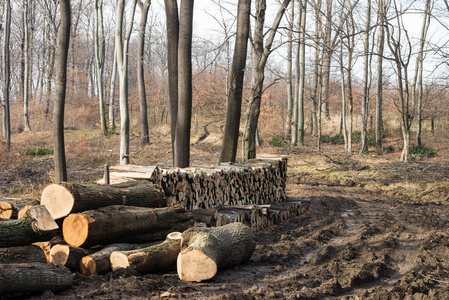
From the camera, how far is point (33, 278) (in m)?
4.10

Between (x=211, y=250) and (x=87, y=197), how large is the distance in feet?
6.31

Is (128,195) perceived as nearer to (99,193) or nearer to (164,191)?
(99,193)

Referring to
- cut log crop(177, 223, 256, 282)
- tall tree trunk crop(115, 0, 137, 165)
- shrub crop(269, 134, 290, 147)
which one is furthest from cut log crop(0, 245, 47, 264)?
shrub crop(269, 134, 290, 147)

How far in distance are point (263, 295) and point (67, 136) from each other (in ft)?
84.3

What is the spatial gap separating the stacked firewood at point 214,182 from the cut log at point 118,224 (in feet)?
2.65

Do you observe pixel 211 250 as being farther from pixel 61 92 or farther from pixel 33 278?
pixel 61 92

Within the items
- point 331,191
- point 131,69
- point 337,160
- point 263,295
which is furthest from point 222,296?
point 131,69

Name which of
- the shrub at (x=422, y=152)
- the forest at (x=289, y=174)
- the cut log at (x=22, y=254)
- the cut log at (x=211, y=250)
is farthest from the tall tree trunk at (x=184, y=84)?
the shrub at (x=422, y=152)

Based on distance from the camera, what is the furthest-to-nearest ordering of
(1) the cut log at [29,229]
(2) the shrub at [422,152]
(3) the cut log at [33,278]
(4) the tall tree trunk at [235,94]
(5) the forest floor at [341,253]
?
(2) the shrub at [422,152] < (4) the tall tree trunk at [235,94] < (1) the cut log at [29,229] < (5) the forest floor at [341,253] < (3) the cut log at [33,278]

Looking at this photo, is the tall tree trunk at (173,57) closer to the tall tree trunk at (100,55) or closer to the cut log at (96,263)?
the cut log at (96,263)

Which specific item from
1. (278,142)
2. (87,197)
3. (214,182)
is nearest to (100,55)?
(278,142)

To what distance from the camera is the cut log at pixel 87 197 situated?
214 inches

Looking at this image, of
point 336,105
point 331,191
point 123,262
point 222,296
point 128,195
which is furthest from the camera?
point 336,105

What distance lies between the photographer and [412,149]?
80.4ft
